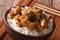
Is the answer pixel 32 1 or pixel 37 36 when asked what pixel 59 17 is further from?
pixel 37 36

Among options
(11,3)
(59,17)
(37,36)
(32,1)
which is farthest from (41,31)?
(11,3)

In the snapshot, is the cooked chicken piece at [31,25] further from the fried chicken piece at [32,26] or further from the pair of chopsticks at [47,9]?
the pair of chopsticks at [47,9]

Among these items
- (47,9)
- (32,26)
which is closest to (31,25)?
(32,26)

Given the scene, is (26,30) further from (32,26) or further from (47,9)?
(47,9)

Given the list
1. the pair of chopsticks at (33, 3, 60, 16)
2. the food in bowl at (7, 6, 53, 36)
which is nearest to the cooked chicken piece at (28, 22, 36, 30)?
the food in bowl at (7, 6, 53, 36)

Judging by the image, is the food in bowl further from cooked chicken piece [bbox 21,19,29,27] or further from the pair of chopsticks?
the pair of chopsticks

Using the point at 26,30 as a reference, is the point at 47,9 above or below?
below

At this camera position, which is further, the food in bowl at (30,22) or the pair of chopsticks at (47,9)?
the pair of chopsticks at (47,9)

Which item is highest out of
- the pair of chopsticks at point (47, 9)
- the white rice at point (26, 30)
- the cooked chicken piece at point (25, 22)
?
the cooked chicken piece at point (25, 22)

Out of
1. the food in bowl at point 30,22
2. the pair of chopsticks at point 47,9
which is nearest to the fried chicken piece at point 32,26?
the food in bowl at point 30,22
